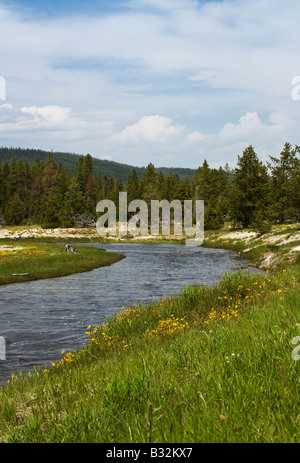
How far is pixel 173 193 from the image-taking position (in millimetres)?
106875

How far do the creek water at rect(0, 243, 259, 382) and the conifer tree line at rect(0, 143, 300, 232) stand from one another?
2216cm

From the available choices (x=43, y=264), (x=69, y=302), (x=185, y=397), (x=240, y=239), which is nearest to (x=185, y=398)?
A: (x=185, y=397)

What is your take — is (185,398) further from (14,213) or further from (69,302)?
(14,213)

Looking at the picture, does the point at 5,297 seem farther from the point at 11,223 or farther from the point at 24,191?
the point at 24,191

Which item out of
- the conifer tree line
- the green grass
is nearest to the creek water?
the green grass

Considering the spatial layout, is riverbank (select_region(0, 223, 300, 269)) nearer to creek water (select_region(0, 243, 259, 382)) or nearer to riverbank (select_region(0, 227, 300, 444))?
creek water (select_region(0, 243, 259, 382))

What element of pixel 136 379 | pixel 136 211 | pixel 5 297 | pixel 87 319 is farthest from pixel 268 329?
pixel 136 211

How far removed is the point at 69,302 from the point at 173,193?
9011 centimetres

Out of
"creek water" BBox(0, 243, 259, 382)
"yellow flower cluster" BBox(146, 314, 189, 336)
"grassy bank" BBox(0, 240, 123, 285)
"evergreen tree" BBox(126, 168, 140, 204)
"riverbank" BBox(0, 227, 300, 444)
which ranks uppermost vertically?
"evergreen tree" BBox(126, 168, 140, 204)

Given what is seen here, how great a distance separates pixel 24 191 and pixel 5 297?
359ft

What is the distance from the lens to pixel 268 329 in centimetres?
601

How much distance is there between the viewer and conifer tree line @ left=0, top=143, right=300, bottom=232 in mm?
55903

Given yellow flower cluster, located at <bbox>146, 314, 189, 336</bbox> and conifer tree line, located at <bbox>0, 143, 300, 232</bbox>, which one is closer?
yellow flower cluster, located at <bbox>146, 314, 189, 336</bbox>

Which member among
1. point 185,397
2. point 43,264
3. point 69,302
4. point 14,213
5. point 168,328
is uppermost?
point 14,213
